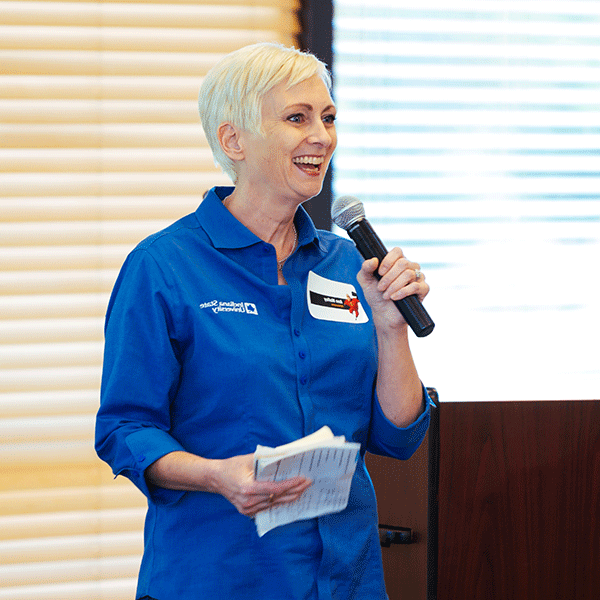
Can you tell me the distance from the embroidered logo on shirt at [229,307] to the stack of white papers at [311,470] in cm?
32

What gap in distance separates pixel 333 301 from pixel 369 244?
0.56 feet

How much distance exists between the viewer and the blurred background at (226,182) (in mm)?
2346

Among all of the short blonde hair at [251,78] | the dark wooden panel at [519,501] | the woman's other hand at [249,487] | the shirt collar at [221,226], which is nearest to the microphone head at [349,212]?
the shirt collar at [221,226]

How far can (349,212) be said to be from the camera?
52.5 inches

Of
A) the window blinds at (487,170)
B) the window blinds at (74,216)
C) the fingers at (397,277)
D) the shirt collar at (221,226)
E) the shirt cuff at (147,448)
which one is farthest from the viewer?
the window blinds at (487,170)

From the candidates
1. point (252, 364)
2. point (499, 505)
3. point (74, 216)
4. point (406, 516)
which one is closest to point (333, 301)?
point (252, 364)

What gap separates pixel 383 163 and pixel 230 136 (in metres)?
1.19

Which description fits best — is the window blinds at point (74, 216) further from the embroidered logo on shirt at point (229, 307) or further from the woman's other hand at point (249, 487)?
the woman's other hand at point (249, 487)

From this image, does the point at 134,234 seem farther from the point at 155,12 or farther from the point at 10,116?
the point at 155,12

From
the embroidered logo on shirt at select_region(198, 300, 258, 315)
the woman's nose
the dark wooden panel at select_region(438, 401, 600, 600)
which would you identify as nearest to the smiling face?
the woman's nose

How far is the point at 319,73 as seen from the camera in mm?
1376

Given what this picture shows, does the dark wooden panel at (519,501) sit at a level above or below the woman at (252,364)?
below

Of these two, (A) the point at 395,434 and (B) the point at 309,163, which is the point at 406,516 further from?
(B) the point at 309,163

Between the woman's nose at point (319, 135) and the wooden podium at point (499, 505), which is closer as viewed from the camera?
the woman's nose at point (319, 135)
